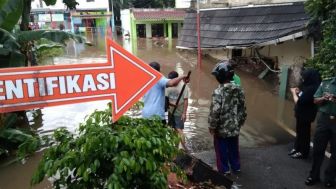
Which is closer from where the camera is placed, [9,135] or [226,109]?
[226,109]

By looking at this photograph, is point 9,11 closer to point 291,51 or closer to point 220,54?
point 291,51

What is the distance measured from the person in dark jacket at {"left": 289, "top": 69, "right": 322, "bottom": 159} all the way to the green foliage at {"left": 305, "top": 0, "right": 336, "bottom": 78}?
2.25 m

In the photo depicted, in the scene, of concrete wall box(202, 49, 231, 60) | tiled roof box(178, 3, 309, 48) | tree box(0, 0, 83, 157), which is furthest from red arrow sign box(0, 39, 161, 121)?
concrete wall box(202, 49, 231, 60)

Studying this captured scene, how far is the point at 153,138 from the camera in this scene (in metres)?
2.56

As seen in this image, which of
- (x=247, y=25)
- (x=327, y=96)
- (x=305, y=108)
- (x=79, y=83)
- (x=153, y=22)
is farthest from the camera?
(x=153, y=22)

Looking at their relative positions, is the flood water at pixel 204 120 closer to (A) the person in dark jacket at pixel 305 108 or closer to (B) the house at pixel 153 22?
(A) the person in dark jacket at pixel 305 108

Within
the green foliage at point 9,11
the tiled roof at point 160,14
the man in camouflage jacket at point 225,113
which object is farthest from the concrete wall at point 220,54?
the tiled roof at point 160,14

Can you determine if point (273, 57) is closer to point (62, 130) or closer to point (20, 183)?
point (20, 183)

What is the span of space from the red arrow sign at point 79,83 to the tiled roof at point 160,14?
33.6m

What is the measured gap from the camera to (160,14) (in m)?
35.5

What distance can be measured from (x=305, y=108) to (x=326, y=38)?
331 centimetres

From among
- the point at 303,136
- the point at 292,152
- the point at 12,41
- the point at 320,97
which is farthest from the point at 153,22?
the point at 320,97

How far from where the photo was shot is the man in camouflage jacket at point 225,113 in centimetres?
480

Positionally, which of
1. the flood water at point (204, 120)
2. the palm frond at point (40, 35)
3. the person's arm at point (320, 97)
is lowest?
the flood water at point (204, 120)
